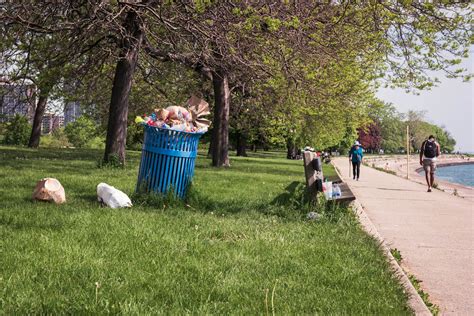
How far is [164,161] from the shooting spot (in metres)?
7.55

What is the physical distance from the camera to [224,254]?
15.2 ft

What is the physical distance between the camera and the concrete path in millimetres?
4508

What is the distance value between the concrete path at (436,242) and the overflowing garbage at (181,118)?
3.32 meters

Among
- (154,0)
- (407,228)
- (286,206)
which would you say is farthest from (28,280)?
(154,0)

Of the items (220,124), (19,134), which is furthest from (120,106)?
(19,134)

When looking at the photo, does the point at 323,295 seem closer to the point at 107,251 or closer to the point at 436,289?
the point at 436,289

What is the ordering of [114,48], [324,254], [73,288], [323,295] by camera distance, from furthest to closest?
[114,48]
[324,254]
[323,295]
[73,288]

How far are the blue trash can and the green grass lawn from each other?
33 centimetres

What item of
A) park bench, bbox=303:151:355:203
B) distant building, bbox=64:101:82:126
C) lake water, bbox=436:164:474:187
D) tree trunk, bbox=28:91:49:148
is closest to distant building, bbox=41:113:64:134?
tree trunk, bbox=28:91:49:148

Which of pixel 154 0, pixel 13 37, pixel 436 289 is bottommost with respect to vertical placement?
pixel 436 289

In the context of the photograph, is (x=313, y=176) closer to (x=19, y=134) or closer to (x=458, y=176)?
(x=19, y=134)

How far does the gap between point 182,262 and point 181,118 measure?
3792 millimetres

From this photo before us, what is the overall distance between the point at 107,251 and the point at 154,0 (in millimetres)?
8987

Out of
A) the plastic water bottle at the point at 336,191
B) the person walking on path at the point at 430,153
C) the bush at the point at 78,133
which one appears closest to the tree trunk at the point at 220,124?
the person walking on path at the point at 430,153
